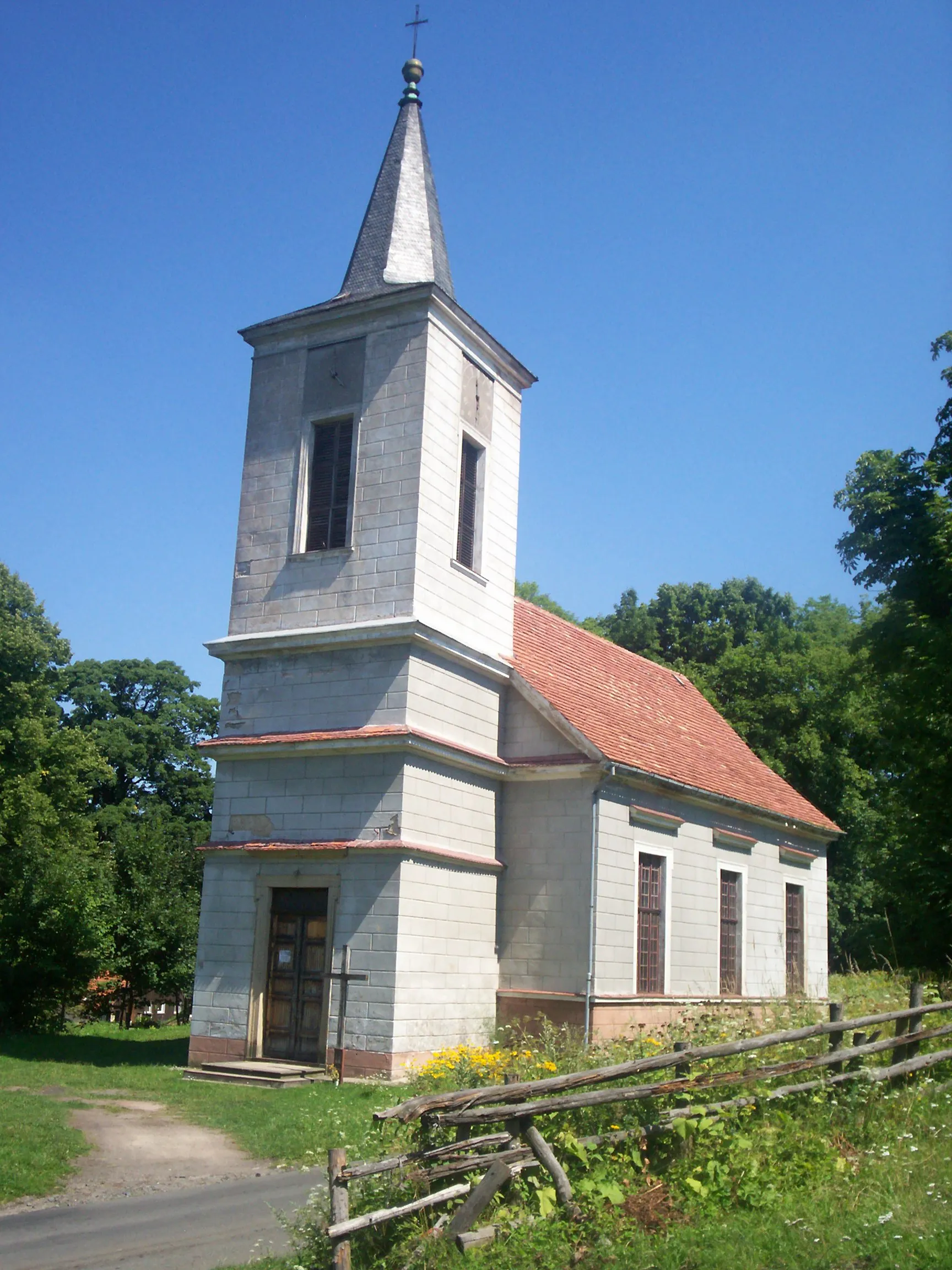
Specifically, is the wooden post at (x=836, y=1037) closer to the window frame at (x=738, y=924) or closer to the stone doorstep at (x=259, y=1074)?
the stone doorstep at (x=259, y=1074)

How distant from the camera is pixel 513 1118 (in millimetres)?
7875

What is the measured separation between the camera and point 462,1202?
7.82 m

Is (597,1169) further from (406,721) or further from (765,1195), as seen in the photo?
(406,721)

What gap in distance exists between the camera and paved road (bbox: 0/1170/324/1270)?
8.28 m

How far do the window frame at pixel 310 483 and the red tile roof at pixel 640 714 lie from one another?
12.8ft

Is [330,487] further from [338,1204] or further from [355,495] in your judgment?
[338,1204]

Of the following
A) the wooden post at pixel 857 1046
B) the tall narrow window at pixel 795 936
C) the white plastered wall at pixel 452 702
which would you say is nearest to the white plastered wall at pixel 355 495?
the white plastered wall at pixel 452 702

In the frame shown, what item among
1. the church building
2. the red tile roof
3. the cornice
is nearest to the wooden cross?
the church building

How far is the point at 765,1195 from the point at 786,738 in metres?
36.2

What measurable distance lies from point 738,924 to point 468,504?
10626 millimetres

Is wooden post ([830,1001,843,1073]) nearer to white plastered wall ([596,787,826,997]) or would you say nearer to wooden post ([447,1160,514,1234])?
wooden post ([447,1160,514,1234])

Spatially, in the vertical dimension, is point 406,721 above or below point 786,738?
below

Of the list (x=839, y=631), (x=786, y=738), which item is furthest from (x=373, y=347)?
(x=839, y=631)

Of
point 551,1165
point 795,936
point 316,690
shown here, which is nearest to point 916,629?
point 795,936
